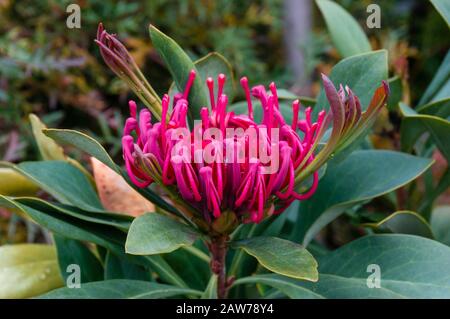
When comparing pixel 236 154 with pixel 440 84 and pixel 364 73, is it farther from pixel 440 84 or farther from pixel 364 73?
pixel 440 84

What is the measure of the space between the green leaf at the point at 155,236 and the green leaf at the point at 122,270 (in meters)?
0.17

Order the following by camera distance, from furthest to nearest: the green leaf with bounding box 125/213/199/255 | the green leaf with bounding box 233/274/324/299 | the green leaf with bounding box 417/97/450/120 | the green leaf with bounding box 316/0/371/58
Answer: the green leaf with bounding box 316/0/371/58, the green leaf with bounding box 417/97/450/120, the green leaf with bounding box 233/274/324/299, the green leaf with bounding box 125/213/199/255

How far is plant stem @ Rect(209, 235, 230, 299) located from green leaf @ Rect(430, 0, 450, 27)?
1.21 feet

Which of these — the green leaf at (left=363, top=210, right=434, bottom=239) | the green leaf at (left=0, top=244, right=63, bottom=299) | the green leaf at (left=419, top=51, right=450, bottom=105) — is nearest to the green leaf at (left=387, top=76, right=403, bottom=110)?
the green leaf at (left=419, top=51, right=450, bottom=105)

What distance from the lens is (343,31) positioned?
0.86 metres

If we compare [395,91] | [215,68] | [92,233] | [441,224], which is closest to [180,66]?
[215,68]

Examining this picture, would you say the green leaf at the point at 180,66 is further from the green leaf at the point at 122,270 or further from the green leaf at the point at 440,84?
the green leaf at the point at 440,84

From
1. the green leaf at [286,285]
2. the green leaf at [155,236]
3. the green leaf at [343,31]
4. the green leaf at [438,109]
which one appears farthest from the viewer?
the green leaf at [343,31]

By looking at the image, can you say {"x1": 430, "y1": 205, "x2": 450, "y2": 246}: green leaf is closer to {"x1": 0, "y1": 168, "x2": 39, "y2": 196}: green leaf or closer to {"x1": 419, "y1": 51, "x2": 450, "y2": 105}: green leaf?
{"x1": 419, "y1": 51, "x2": 450, "y2": 105}: green leaf

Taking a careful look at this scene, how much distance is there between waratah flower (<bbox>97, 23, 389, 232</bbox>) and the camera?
558 millimetres

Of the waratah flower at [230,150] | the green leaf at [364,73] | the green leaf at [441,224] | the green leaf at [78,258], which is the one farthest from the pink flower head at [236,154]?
the green leaf at [441,224]

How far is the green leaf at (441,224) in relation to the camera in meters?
0.86

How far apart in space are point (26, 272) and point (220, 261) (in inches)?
11.4

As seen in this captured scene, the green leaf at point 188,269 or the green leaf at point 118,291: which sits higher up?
the green leaf at point 118,291
